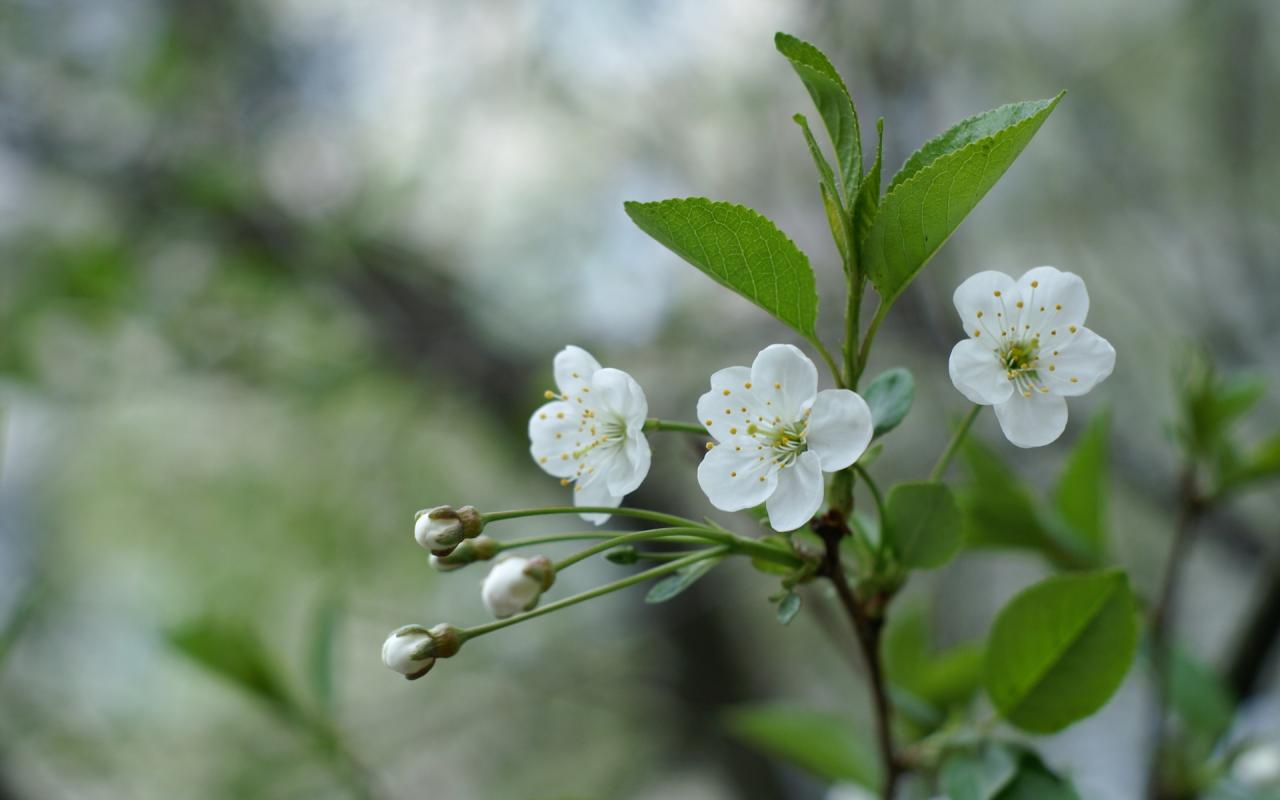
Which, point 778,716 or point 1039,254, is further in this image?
point 1039,254

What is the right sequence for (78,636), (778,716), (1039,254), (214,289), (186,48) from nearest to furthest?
(778,716), (214,289), (186,48), (78,636), (1039,254)

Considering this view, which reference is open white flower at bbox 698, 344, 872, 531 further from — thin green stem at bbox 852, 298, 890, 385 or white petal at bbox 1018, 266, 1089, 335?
white petal at bbox 1018, 266, 1089, 335

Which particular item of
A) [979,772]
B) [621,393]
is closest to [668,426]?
[621,393]

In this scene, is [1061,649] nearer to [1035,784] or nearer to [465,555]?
[1035,784]

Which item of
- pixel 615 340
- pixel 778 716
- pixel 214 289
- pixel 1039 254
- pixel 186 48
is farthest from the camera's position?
pixel 1039 254

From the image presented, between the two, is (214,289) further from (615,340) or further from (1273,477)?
(1273,477)

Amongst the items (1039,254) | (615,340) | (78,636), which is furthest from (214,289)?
(1039,254)

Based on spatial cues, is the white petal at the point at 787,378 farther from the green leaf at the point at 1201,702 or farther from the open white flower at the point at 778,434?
the green leaf at the point at 1201,702
